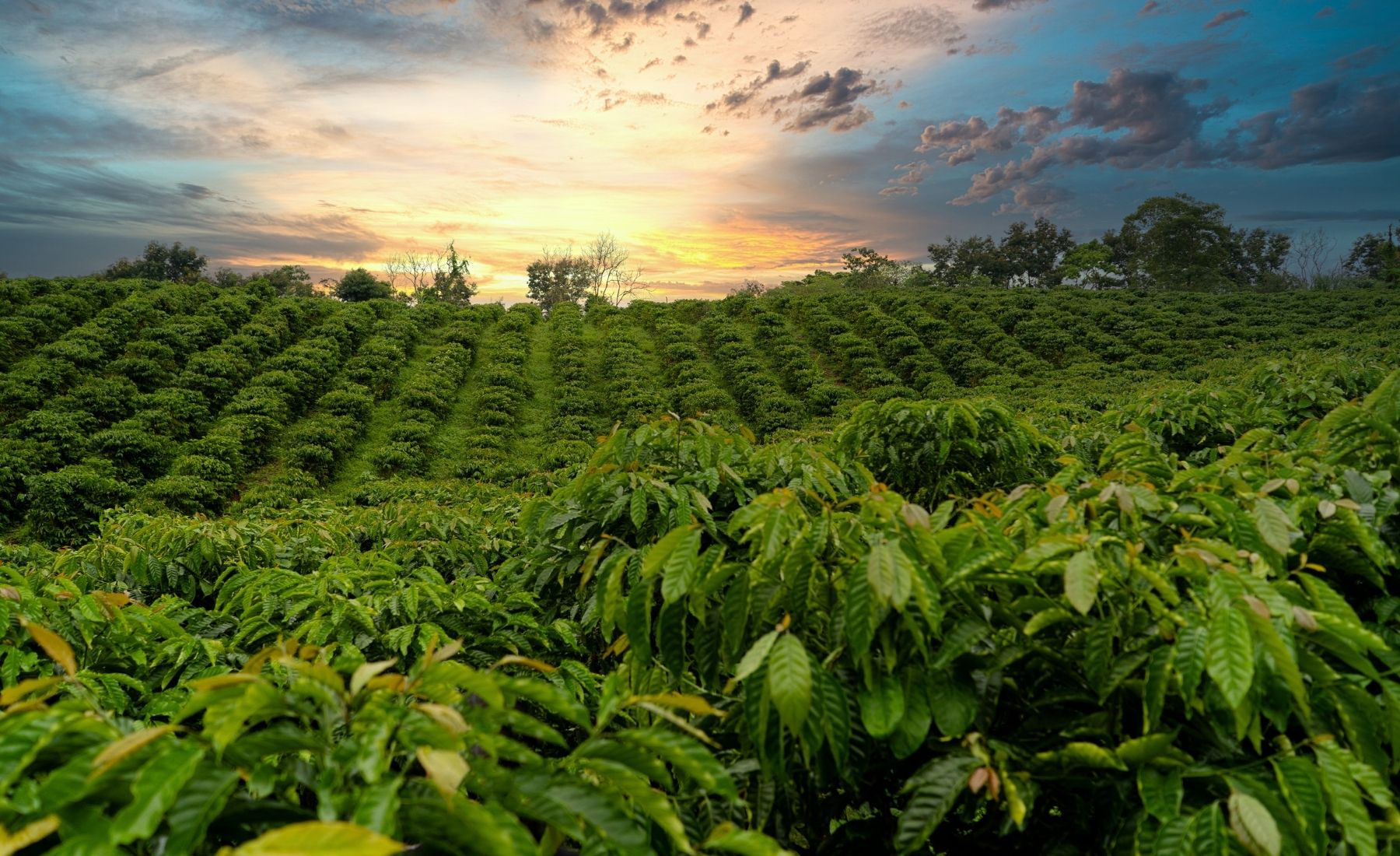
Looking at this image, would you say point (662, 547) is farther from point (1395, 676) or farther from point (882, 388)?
point (882, 388)

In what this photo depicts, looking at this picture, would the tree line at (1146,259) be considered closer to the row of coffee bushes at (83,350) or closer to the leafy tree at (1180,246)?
the leafy tree at (1180,246)

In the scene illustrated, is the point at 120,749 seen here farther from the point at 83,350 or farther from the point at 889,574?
the point at 83,350

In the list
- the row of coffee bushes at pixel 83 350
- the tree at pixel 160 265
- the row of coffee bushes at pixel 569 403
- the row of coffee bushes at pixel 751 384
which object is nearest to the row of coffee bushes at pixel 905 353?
the row of coffee bushes at pixel 751 384

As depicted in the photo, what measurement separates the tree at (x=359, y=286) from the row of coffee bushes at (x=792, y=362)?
780 inches

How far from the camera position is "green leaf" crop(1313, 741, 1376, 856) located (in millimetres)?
1139

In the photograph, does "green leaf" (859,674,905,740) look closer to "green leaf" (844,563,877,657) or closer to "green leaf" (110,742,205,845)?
"green leaf" (844,563,877,657)

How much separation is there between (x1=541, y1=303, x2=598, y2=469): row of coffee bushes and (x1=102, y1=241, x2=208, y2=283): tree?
89.9ft

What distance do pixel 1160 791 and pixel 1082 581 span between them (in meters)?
0.35

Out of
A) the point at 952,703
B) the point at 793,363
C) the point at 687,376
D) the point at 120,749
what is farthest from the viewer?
the point at 793,363

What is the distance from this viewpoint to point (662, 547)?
1.55 m

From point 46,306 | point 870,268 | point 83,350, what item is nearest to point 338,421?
point 83,350

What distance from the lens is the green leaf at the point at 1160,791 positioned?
1178mm

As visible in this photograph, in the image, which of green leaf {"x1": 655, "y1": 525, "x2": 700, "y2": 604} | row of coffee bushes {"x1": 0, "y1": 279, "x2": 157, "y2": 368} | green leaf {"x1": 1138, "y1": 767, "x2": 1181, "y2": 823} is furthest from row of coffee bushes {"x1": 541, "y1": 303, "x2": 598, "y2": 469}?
green leaf {"x1": 1138, "y1": 767, "x2": 1181, "y2": 823}

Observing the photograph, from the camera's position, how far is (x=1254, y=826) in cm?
108
